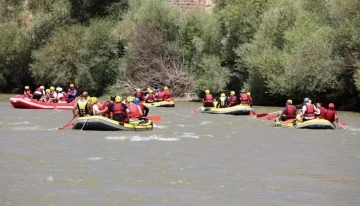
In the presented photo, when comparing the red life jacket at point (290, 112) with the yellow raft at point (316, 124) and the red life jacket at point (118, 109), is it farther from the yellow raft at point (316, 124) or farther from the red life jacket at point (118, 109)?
the red life jacket at point (118, 109)

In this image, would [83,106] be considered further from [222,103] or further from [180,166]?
[222,103]

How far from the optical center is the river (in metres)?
15.0

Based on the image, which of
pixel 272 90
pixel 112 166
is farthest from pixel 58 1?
pixel 112 166

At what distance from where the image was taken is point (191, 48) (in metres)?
48.6

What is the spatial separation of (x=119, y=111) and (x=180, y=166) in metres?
7.43

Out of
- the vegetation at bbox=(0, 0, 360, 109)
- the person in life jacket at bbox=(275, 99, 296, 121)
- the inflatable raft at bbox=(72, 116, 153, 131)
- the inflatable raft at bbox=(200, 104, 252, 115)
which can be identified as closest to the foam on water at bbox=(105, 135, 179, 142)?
the inflatable raft at bbox=(72, 116, 153, 131)

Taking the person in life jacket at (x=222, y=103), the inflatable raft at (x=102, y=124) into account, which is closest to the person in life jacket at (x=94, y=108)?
the inflatable raft at (x=102, y=124)

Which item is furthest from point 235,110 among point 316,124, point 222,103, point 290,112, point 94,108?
point 94,108

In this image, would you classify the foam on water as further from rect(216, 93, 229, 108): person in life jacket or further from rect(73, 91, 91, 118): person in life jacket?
rect(216, 93, 229, 108): person in life jacket

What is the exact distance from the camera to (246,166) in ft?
61.4

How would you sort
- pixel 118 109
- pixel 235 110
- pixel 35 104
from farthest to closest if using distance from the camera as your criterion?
pixel 35 104
pixel 235 110
pixel 118 109

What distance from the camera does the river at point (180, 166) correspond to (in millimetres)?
14984

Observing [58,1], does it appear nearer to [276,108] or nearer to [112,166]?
[276,108]

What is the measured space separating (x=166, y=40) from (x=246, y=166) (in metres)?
31.9
